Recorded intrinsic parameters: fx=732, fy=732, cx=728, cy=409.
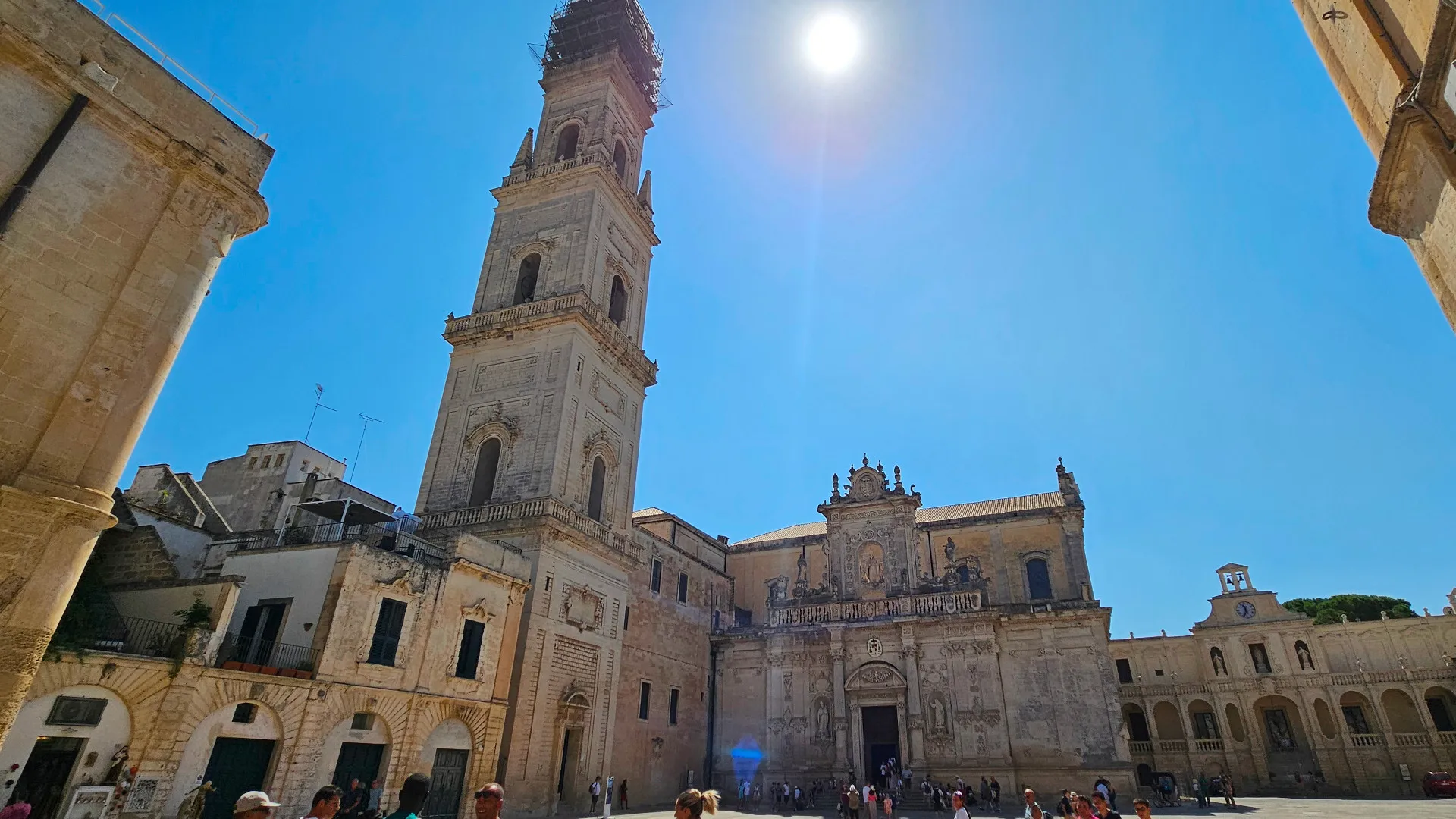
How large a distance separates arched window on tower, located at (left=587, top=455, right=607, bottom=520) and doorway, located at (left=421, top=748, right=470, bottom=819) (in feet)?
28.5

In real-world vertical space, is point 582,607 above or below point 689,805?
above

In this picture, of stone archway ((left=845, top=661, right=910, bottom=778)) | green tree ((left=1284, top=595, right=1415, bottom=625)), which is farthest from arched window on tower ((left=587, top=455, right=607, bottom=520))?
green tree ((left=1284, top=595, right=1415, bottom=625))

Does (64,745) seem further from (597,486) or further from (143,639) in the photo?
(597,486)

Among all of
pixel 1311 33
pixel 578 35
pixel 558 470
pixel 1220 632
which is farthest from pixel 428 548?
pixel 1220 632

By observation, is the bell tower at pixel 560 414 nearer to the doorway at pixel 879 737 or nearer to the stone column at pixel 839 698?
the stone column at pixel 839 698

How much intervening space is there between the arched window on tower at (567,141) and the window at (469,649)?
64.8 ft

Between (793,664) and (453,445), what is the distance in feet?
49.6

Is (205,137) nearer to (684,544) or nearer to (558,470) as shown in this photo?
(558,470)

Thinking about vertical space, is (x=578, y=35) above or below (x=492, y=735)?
above

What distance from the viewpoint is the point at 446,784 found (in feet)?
52.2

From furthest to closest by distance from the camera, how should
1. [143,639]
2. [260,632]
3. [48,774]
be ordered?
[260,632] < [143,639] < [48,774]

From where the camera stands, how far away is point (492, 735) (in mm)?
17281

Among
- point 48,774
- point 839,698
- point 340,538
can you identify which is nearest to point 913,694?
point 839,698

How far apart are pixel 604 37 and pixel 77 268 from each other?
28.9 meters
